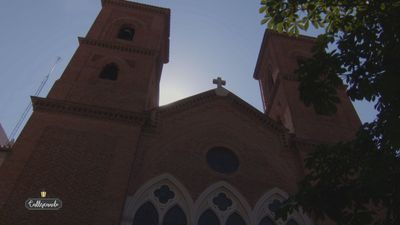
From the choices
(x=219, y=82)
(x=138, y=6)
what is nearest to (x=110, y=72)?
(x=219, y=82)

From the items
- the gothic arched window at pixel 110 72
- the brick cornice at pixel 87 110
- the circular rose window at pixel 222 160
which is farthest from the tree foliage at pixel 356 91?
the gothic arched window at pixel 110 72

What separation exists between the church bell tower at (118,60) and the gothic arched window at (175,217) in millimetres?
4462

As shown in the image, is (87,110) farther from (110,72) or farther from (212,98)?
(212,98)

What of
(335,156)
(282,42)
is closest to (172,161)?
(335,156)

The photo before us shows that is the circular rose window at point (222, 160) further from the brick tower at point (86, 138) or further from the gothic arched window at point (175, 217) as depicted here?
the brick tower at point (86, 138)

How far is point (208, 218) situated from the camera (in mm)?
11297

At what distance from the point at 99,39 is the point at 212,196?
10.0 meters

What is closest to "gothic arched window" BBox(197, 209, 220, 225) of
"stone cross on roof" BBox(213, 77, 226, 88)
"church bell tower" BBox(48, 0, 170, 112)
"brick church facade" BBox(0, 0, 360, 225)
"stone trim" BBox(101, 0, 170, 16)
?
"brick church facade" BBox(0, 0, 360, 225)

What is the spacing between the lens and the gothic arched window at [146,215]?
35.3 ft

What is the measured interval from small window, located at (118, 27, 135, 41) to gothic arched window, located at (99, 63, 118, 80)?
3557 mm

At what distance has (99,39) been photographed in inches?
703

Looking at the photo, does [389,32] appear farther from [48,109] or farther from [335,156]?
[48,109]

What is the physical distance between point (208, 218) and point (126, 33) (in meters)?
12.3

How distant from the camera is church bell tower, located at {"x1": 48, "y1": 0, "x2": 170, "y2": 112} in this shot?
571 inches
